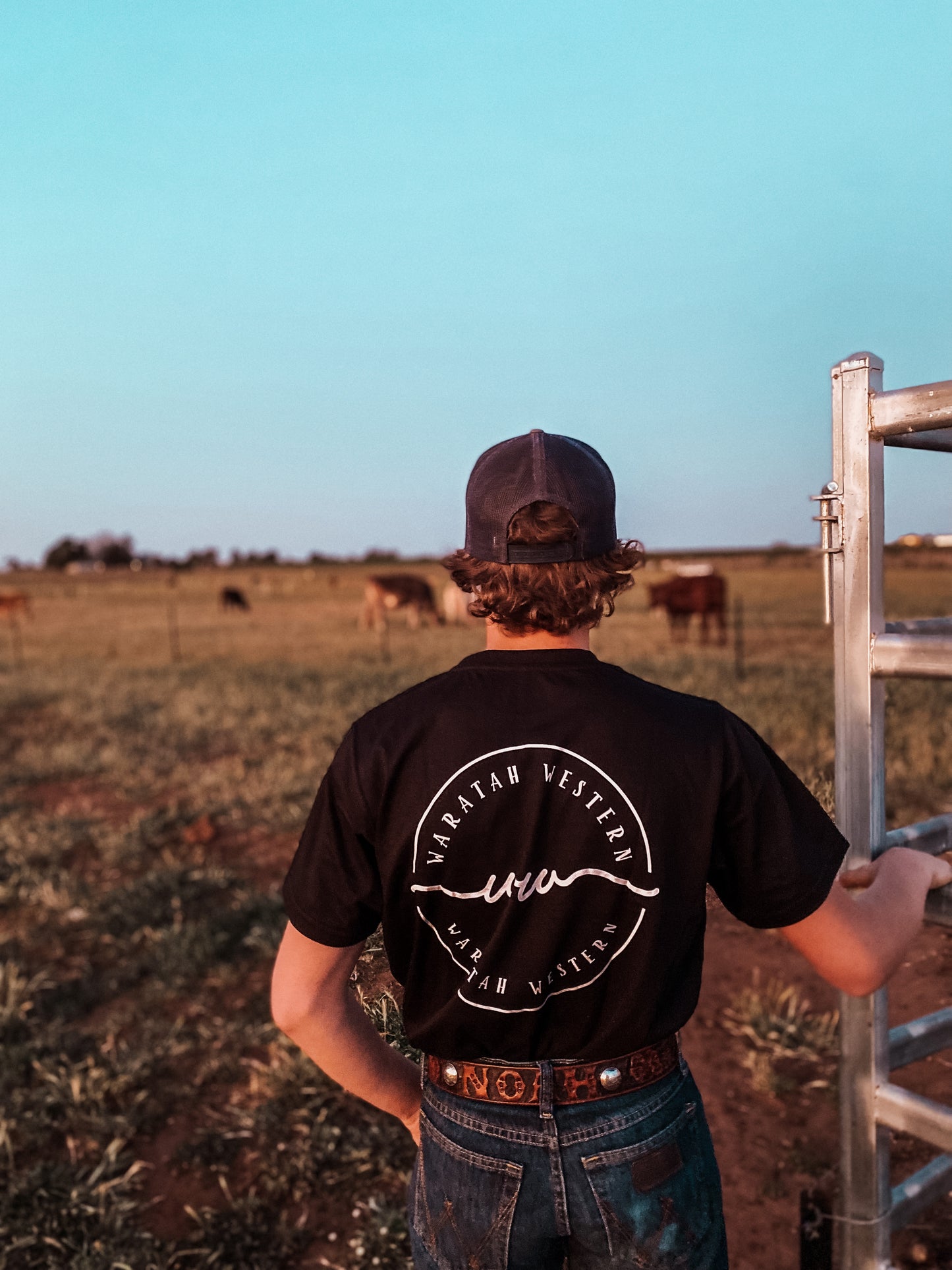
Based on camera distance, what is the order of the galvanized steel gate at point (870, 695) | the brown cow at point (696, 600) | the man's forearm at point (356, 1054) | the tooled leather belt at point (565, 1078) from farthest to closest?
the brown cow at point (696, 600) → the galvanized steel gate at point (870, 695) → the man's forearm at point (356, 1054) → the tooled leather belt at point (565, 1078)

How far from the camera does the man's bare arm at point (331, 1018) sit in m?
1.60

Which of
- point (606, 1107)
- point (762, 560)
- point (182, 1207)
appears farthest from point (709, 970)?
point (762, 560)

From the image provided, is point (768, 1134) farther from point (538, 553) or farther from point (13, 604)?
point (13, 604)

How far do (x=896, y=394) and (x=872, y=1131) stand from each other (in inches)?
65.4

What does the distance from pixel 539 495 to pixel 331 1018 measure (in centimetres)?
96

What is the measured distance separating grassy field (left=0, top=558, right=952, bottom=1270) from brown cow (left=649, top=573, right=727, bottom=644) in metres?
7.93

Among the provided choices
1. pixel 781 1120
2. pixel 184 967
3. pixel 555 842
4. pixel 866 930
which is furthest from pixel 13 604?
pixel 866 930

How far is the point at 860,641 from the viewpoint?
2.05m

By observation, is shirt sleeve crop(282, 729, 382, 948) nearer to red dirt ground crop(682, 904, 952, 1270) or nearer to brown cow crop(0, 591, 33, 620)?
red dirt ground crop(682, 904, 952, 1270)

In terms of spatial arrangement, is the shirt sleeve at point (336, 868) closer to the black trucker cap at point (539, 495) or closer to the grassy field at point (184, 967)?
the black trucker cap at point (539, 495)

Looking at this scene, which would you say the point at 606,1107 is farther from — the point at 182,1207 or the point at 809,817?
the point at 182,1207

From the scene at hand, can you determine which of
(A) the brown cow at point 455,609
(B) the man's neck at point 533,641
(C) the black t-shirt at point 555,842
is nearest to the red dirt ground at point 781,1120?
(C) the black t-shirt at point 555,842

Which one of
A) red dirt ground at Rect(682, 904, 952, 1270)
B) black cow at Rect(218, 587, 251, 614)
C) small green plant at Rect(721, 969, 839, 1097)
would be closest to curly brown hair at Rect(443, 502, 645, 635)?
red dirt ground at Rect(682, 904, 952, 1270)

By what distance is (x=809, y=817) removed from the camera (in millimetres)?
1500
